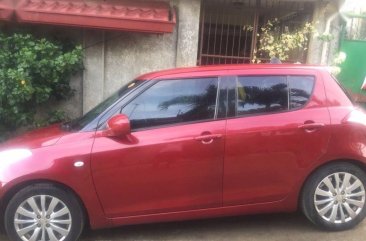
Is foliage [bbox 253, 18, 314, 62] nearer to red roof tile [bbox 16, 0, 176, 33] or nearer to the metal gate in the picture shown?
the metal gate

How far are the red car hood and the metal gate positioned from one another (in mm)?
3962

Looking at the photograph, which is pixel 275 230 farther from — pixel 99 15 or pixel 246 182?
pixel 99 15

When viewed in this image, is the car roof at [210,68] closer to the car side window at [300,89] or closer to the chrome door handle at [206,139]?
the car side window at [300,89]

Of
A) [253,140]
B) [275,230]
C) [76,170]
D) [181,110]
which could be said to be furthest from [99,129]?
[275,230]

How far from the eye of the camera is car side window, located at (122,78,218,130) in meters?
4.59

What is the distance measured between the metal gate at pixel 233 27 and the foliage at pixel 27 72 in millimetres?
2283

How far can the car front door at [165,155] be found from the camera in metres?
4.45

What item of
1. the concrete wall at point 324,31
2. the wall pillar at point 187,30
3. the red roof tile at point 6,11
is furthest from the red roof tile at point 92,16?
the concrete wall at point 324,31

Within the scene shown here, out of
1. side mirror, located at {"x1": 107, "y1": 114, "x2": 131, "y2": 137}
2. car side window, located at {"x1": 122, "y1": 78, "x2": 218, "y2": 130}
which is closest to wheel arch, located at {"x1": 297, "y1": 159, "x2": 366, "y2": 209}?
car side window, located at {"x1": 122, "y1": 78, "x2": 218, "y2": 130}

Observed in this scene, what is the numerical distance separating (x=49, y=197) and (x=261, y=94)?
2.20 metres

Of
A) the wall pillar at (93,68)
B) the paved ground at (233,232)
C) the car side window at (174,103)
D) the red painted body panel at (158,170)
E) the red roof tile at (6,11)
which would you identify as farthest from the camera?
the wall pillar at (93,68)

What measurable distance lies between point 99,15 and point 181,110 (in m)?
3.12

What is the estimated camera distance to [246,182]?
4.66m

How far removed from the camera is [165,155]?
4.48 meters
